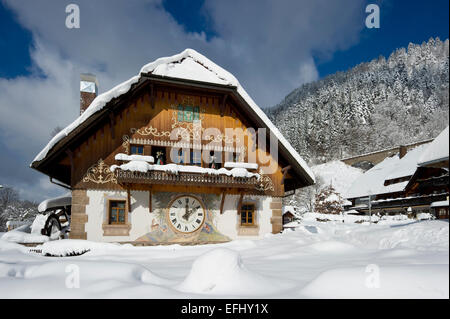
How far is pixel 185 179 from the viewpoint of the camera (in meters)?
11.6

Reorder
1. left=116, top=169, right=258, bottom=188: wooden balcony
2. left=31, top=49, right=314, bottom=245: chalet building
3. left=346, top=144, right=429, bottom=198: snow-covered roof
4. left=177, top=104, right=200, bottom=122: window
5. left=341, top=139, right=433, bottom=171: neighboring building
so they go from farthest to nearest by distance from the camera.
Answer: left=341, top=139, right=433, bottom=171: neighboring building, left=346, top=144, right=429, bottom=198: snow-covered roof, left=177, top=104, right=200, bottom=122: window, left=31, top=49, right=314, bottom=245: chalet building, left=116, top=169, right=258, bottom=188: wooden balcony

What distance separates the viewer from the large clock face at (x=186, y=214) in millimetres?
12250

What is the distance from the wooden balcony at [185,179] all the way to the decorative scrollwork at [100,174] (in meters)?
1.23

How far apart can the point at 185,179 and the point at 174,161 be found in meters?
1.37

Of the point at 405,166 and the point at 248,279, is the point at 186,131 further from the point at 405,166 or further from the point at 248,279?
the point at 405,166

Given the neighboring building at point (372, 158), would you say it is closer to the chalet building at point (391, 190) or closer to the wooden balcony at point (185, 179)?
→ the chalet building at point (391, 190)

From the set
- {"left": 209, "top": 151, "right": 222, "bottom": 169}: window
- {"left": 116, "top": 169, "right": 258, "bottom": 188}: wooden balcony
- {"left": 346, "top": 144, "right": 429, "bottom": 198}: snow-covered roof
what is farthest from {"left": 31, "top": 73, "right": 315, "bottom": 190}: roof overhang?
{"left": 346, "top": 144, "right": 429, "bottom": 198}: snow-covered roof

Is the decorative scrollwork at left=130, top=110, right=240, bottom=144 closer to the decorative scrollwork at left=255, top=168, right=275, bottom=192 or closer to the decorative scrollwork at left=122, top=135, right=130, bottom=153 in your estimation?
the decorative scrollwork at left=122, top=135, right=130, bottom=153

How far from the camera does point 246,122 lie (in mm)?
13938

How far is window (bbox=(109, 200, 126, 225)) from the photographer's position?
11.8m

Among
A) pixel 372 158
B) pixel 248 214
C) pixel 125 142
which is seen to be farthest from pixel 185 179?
pixel 372 158

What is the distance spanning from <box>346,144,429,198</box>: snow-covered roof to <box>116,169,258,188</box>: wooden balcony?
2084 centimetres

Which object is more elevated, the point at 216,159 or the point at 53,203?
the point at 216,159
